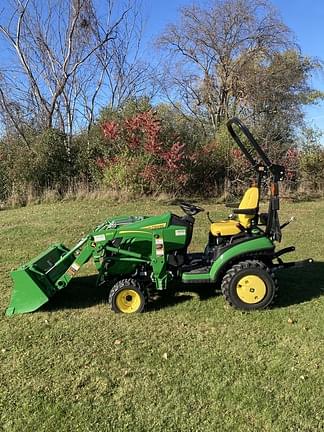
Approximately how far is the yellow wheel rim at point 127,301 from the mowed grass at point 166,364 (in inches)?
4.2

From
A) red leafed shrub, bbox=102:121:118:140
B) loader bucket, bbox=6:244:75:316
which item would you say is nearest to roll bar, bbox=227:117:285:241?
loader bucket, bbox=6:244:75:316

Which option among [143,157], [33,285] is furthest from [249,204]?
[143,157]

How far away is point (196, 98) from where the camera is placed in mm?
24000

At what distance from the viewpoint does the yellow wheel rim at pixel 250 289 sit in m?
4.58

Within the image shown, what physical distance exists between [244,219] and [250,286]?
75 centimetres

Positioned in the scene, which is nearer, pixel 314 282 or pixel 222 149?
pixel 314 282

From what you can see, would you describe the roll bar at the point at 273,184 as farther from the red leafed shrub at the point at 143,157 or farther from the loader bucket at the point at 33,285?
the red leafed shrub at the point at 143,157

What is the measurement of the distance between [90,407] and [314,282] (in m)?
3.49

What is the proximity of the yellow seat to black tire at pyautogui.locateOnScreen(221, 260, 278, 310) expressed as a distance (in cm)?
46

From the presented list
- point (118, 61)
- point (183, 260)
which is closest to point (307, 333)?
point (183, 260)

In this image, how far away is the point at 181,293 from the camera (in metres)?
5.26

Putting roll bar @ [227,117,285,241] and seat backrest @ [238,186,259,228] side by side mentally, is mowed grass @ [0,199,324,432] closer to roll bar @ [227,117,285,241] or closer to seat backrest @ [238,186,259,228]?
roll bar @ [227,117,285,241]

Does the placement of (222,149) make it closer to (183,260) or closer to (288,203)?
(288,203)

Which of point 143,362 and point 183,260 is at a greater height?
point 183,260
